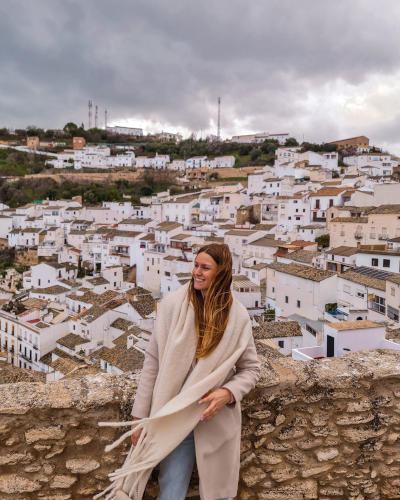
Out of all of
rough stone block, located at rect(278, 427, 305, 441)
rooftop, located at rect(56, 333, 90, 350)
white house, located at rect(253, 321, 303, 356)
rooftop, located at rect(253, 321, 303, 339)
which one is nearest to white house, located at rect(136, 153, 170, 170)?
rooftop, located at rect(56, 333, 90, 350)

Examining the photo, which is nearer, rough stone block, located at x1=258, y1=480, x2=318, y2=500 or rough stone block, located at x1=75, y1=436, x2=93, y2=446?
rough stone block, located at x1=75, y1=436, x2=93, y2=446

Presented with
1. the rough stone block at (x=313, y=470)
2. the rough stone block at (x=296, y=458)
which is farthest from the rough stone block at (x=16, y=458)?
the rough stone block at (x=313, y=470)

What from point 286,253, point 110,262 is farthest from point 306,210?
point 110,262

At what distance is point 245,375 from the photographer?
6.06 feet

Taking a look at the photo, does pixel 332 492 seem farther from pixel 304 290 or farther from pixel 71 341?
pixel 71 341

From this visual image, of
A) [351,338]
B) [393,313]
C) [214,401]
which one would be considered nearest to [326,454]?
[214,401]

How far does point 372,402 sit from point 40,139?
87.4 metres

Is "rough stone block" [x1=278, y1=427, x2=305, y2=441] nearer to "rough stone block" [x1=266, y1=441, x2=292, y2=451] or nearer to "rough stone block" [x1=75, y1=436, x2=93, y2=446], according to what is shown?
"rough stone block" [x1=266, y1=441, x2=292, y2=451]

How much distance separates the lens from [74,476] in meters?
2.06

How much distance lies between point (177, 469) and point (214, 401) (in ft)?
1.53

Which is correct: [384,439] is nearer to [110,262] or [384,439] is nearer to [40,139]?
[110,262]

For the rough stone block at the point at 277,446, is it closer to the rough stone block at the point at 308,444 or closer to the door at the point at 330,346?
the rough stone block at the point at 308,444

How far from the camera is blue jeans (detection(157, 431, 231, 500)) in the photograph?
5.99 ft

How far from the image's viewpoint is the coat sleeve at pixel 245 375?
1774mm
